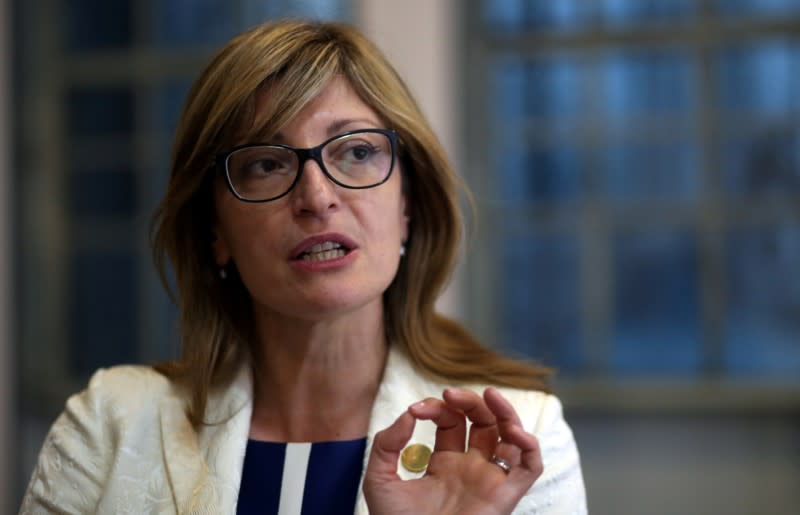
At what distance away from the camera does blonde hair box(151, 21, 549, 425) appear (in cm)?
143

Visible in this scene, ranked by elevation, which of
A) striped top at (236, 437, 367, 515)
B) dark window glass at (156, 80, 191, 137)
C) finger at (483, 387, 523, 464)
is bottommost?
striped top at (236, 437, 367, 515)

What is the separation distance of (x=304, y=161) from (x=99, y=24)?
10.3 feet

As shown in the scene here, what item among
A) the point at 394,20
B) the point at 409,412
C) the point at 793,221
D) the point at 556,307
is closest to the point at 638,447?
the point at 556,307

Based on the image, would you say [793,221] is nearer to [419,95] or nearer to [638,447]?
[638,447]

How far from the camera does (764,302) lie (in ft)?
12.1

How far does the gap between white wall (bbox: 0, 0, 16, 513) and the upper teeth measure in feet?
9.76

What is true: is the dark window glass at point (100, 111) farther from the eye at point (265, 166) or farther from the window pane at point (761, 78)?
the eye at point (265, 166)

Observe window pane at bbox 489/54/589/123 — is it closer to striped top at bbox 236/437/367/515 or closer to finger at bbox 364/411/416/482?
striped top at bbox 236/437/367/515

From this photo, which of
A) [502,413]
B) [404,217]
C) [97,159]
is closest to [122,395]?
[404,217]

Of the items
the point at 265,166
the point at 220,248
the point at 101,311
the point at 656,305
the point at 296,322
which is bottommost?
the point at 101,311

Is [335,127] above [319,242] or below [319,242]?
above


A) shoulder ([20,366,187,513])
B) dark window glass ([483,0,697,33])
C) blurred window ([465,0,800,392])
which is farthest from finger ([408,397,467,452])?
dark window glass ([483,0,697,33])

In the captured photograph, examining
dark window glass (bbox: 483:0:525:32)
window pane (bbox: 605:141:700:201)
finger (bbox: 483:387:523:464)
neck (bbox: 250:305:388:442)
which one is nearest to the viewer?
finger (bbox: 483:387:523:464)

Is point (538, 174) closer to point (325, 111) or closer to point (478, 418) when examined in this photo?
point (325, 111)
